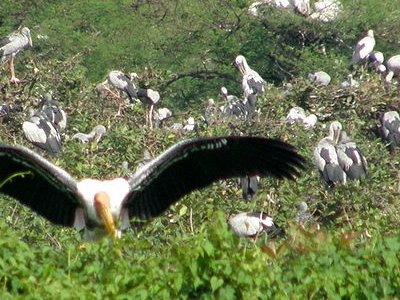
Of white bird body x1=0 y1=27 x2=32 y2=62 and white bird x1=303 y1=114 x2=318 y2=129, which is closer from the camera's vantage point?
white bird x1=303 y1=114 x2=318 y2=129

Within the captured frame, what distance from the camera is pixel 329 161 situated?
10266 millimetres

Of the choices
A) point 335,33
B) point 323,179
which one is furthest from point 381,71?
point 323,179

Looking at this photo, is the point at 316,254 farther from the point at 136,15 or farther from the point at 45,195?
the point at 136,15

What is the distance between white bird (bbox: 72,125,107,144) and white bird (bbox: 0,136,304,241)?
2908mm

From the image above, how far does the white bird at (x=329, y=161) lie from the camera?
10055mm

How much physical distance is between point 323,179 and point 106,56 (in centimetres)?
937

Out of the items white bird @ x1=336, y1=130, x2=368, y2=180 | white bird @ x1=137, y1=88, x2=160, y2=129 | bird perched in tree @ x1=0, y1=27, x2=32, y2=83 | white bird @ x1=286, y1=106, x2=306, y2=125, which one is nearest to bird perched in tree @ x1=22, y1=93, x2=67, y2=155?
white bird @ x1=137, y1=88, x2=160, y2=129

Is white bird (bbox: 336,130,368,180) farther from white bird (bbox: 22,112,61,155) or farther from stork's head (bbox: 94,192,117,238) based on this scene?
stork's head (bbox: 94,192,117,238)

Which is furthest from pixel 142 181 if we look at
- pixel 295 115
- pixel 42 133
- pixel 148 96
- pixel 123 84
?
pixel 123 84

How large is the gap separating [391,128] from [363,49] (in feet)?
21.9

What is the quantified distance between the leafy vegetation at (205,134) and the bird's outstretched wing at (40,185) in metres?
0.18

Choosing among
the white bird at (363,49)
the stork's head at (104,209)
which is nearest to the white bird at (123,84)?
the white bird at (363,49)

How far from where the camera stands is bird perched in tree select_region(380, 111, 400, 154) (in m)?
12.2

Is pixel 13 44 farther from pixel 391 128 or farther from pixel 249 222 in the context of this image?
pixel 249 222
